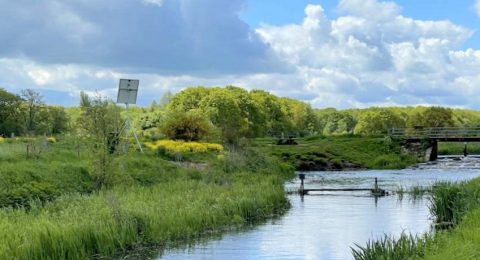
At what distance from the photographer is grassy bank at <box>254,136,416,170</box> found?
79.9 metres

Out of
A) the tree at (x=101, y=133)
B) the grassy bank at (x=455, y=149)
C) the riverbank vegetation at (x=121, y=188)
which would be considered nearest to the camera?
the riverbank vegetation at (x=121, y=188)

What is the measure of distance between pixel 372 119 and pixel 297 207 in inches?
5499

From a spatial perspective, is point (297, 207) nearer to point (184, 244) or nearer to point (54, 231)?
point (184, 244)

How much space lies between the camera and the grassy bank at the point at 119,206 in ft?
59.6

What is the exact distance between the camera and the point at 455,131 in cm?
9556

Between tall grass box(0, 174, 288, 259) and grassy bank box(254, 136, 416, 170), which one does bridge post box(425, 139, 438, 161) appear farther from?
tall grass box(0, 174, 288, 259)

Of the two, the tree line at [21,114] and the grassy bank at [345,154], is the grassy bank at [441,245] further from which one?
the tree line at [21,114]

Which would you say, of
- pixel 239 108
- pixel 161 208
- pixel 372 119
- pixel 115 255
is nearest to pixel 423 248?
pixel 115 255

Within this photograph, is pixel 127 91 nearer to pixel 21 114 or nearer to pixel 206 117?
pixel 206 117

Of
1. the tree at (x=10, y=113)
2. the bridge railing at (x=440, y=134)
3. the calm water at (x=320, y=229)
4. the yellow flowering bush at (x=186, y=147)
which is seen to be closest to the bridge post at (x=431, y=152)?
the bridge railing at (x=440, y=134)

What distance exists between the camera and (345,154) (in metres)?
86.2

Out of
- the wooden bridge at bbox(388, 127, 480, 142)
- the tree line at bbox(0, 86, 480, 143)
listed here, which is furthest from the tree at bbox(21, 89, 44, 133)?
the wooden bridge at bbox(388, 127, 480, 142)

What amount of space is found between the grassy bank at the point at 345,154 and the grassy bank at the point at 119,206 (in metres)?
36.7

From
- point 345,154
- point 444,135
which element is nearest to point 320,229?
point 345,154
